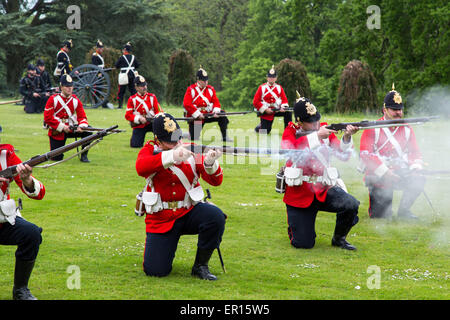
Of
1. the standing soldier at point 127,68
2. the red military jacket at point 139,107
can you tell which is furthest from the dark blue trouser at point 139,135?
the standing soldier at point 127,68

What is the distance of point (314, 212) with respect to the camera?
24.5ft

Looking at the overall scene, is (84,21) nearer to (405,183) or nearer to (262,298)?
(405,183)

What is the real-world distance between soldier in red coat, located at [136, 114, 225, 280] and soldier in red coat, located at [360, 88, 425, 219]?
2.94 metres

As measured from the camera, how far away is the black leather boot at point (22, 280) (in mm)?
5488

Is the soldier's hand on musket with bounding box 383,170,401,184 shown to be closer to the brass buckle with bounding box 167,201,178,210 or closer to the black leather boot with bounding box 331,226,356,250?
the black leather boot with bounding box 331,226,356,250

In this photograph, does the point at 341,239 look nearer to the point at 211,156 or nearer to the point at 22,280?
the point at 211,156

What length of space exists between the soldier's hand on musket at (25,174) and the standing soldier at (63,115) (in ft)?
23.9

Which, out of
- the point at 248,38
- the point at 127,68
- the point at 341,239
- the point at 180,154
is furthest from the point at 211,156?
the point at 248,38

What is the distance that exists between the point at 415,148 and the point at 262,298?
392 cm

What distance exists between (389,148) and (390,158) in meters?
0.14

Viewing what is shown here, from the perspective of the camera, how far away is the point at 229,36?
55.0m

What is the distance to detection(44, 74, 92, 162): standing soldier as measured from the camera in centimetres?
1277

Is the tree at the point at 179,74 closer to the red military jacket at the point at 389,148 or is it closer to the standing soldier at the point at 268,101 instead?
the standing soldier at the point at 268,101

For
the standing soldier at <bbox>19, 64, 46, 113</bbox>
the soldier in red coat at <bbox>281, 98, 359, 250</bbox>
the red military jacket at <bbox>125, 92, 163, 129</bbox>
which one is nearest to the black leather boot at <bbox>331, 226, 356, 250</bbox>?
the soldier in red coat at <bbox>281, 98, 359, 250</bbox>
